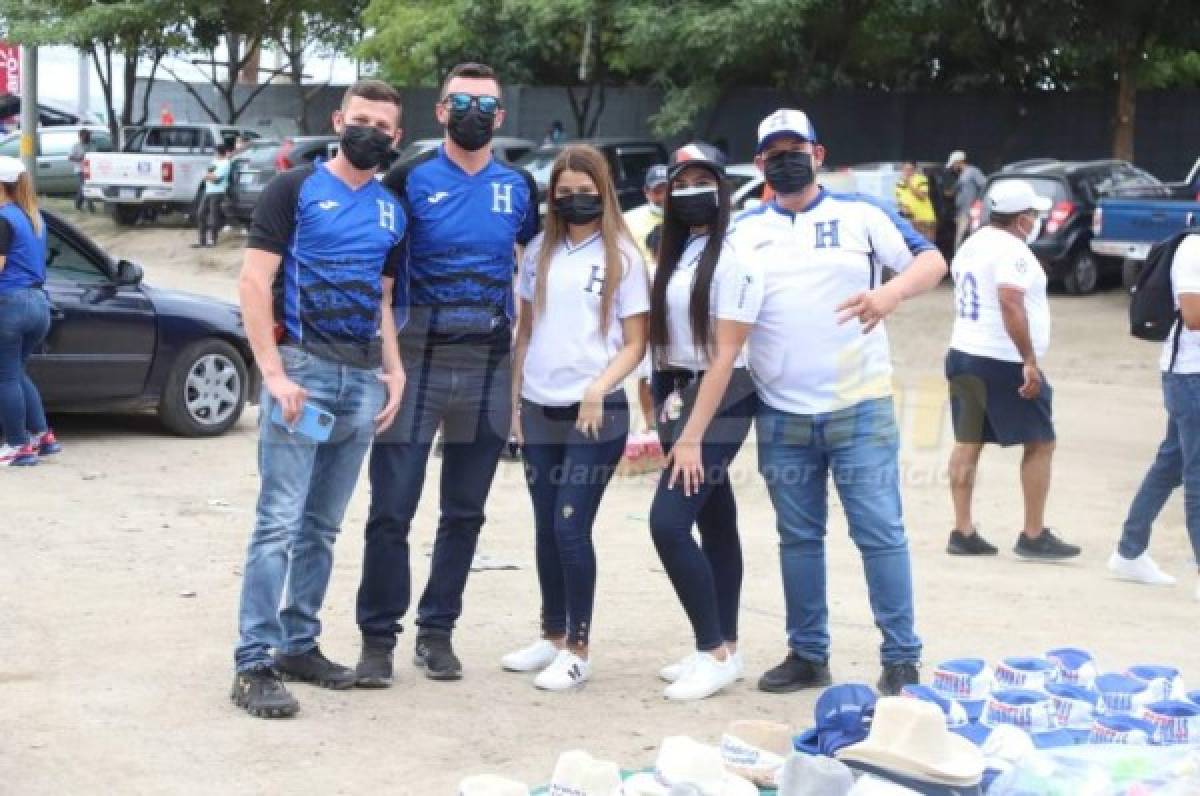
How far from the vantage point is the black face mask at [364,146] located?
630 centimetres

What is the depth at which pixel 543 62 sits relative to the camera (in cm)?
3853

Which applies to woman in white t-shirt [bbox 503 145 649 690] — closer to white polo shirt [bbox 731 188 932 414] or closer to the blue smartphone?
white polo shirt [bbox 731 188 932 414]

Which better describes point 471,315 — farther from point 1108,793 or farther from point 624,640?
point 1108,793

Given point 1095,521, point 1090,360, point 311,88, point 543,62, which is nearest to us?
point 1095,521

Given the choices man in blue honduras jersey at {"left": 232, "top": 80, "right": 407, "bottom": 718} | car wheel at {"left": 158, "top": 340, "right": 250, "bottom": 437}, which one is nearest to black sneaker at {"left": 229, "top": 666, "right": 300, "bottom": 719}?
man in blue honduras jersey at {"left": 232, "top": 80, "right": 407, "bottom": 718}

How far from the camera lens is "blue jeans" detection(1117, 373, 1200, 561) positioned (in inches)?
346

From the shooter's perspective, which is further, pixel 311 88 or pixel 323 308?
pixel 311 88

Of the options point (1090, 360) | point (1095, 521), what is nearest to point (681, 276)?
point (1095, 521)

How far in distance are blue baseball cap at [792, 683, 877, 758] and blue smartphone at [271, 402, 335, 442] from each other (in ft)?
6.51

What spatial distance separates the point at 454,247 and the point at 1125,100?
23.0m

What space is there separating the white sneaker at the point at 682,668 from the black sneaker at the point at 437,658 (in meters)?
0.75

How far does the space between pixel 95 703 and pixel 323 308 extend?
153 cm

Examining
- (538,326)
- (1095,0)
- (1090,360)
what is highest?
(1095,0)

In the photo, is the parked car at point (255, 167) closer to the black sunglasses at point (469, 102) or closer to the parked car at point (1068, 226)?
the parked car at point (1068, 226)
